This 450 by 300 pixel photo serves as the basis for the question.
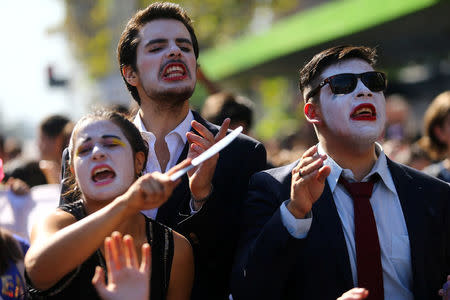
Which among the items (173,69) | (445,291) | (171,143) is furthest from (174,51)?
(445,291)

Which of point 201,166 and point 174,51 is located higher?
point 174,51

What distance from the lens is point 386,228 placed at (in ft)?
10.9

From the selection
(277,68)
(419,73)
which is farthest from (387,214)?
(419,73)

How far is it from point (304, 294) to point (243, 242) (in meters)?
0.37

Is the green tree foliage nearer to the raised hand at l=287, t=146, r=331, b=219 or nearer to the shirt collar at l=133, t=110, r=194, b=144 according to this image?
the shirt collar at l=133, t=110, r=194, b=144

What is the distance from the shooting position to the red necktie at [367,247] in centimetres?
321

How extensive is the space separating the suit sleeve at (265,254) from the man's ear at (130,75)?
3.64ft

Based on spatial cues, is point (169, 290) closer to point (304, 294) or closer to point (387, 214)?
point (304, 294)

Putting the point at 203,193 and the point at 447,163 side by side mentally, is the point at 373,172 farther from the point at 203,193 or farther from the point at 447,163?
the point at 447,163

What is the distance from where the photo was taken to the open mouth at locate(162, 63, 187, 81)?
12.6ft

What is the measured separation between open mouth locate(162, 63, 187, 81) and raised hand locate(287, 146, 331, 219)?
106 cm

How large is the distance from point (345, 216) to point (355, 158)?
0.34 metres

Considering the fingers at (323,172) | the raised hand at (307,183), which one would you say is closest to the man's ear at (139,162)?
the raised hand at (307,183)

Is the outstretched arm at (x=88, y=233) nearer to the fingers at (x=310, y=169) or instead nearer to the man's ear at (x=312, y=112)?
the fingers at (x=310, y=169)
